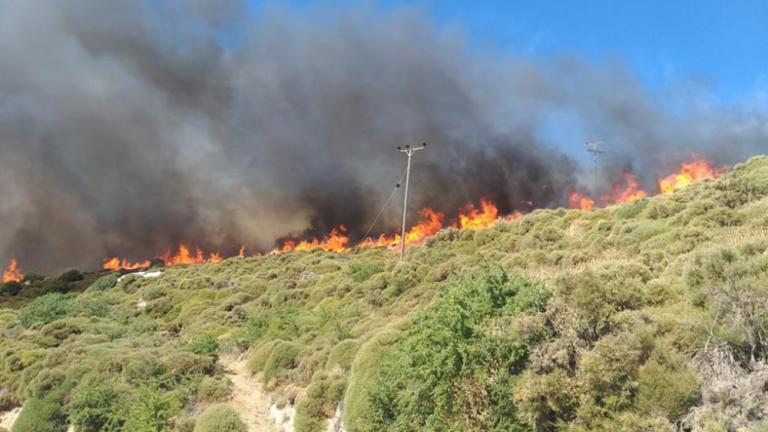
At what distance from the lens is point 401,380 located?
13.6 meters

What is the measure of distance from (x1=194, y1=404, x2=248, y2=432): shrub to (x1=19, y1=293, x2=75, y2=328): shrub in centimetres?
3422

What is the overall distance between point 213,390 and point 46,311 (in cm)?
3478

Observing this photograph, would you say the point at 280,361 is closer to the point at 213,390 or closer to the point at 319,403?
the point at 213,390

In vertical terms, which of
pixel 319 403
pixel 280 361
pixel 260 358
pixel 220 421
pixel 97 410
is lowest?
pixel 220 421

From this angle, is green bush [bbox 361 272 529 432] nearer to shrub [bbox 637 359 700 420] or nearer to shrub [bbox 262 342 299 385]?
shrub [bbox 637 359 700 420]

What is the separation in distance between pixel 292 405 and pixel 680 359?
49.7 ft

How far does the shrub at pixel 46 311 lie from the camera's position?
47.3 m

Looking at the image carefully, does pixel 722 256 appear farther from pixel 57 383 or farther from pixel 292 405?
pixel 57 383

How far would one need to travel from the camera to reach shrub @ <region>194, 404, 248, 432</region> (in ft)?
64.7

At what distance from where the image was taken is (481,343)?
11984 millimetres

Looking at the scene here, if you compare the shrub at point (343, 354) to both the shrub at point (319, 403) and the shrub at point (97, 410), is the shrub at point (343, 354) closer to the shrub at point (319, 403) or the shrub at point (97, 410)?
the shrub at point (319, 403)

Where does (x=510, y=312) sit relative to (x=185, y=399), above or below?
above

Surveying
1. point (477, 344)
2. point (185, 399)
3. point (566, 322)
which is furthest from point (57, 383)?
point (566, 322)

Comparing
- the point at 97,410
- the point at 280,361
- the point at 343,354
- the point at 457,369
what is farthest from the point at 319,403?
the point at 97,410
